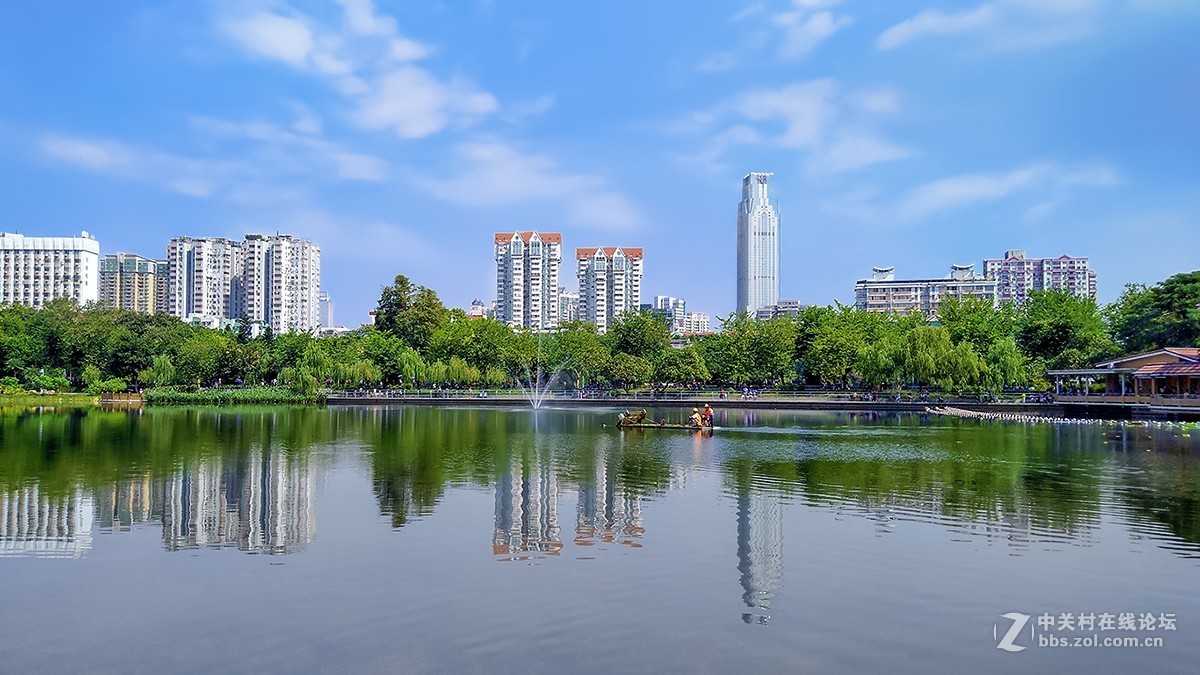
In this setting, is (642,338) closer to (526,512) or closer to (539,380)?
(539,380)

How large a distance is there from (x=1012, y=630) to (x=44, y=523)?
1264cm

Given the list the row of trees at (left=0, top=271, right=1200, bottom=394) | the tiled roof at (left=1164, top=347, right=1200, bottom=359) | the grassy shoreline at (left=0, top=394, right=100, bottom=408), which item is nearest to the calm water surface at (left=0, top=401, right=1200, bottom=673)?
the tiled roof at (left=1164, top=347, right=1200, bottom=359)

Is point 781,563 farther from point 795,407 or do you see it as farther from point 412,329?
point 412,329

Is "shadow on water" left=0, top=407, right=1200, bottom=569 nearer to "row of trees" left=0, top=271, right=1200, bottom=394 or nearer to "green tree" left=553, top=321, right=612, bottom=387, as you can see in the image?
"row of trees" left=0, top=271, right=1200, bottom=394

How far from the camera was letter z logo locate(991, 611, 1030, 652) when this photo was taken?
7.44m

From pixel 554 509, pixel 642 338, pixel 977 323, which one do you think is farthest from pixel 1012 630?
pixel 642 338

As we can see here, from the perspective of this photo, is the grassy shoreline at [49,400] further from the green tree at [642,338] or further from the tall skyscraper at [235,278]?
the tall skyscraper at [235,278]

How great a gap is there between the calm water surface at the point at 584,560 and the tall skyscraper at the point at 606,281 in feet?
390

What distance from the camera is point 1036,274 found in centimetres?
14262

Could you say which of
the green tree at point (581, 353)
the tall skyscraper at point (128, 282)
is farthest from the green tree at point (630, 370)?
the tall skyscraper at point (128, 282)

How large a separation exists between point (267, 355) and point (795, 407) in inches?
1334

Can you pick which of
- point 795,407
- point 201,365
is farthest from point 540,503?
point 201,365

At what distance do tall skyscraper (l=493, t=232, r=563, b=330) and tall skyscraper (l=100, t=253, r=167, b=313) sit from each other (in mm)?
57179

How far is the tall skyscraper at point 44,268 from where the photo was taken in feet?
396
